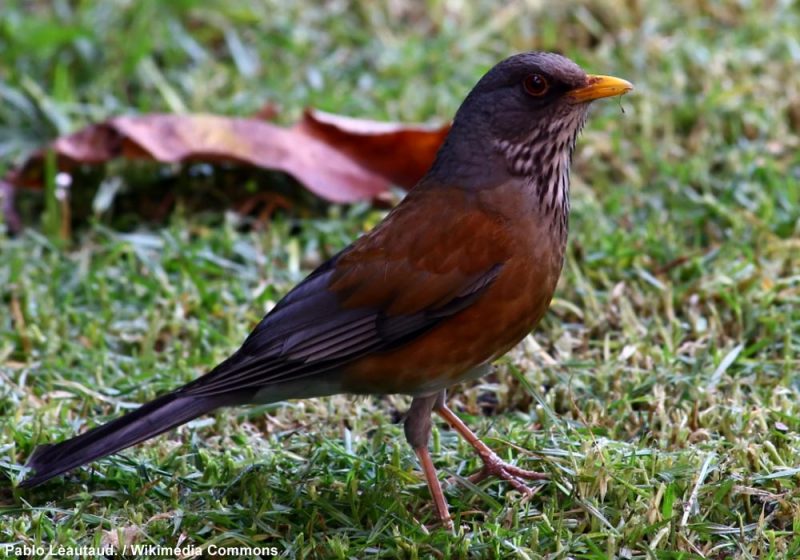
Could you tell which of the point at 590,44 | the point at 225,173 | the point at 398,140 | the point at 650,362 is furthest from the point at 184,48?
the point at 650,362

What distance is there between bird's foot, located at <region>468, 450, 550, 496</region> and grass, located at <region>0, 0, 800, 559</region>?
0.18 ft

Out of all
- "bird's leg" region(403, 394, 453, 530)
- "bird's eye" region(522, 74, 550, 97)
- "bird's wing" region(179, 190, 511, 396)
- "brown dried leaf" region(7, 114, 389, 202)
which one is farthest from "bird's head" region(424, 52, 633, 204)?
"brown dried leaf" region(7, 114, 389, 202)

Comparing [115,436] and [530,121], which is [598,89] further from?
[115,436]

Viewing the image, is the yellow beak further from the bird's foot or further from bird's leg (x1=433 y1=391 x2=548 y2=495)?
the bird's foot

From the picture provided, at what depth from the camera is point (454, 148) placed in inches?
192

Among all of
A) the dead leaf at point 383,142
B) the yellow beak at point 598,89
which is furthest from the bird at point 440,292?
the dead leaf at point 383,142

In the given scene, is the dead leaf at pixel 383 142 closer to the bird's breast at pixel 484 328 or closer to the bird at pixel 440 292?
the bird at pixel 440 292

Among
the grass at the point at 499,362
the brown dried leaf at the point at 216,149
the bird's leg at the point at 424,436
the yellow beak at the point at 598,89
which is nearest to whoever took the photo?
the grass at the point at 499,362

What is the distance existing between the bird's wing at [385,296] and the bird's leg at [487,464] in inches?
19.6

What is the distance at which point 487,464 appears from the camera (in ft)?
15.4

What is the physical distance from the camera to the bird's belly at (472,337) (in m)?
4.46

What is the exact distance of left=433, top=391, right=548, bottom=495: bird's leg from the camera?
462cm

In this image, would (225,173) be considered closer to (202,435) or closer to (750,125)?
(202,435)

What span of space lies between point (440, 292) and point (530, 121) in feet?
2.50
